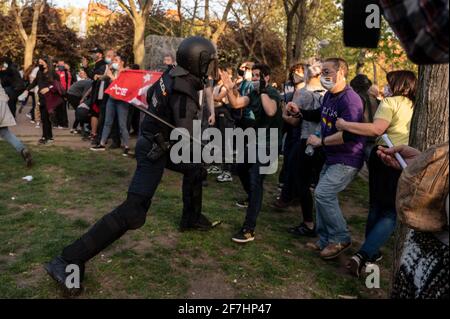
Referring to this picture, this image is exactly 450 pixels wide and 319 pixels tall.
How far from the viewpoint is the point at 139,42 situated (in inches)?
563

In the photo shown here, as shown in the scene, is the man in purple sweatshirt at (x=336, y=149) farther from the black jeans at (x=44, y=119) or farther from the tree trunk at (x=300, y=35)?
the tree trunk at (x=300, y=35)

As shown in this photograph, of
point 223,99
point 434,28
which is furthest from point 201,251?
point 223,99

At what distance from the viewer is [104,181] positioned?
21.9 ft

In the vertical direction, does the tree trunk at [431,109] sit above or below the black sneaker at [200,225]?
above

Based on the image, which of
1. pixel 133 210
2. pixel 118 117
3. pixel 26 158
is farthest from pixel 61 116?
Result: pixel 133 210

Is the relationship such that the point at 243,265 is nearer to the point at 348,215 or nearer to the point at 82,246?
the point at 82,246

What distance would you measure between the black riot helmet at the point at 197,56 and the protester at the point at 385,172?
126 centimetres

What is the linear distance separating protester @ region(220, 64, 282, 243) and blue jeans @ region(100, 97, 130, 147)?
424 centimetres

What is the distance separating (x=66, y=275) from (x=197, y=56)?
6.54 feet

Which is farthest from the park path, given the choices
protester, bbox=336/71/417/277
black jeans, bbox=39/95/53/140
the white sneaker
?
protester, bbox=336/71/417/277

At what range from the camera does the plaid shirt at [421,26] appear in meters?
1.06

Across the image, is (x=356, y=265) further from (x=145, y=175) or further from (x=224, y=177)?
(x=224, y=177)

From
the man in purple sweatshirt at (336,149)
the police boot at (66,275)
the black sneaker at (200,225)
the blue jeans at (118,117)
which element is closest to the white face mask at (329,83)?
the man in purple sweatshirt at (336,149)

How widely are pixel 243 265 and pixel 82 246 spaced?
146 cm
